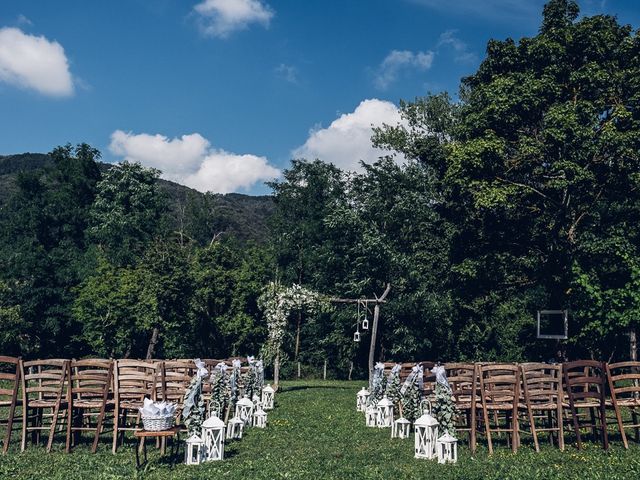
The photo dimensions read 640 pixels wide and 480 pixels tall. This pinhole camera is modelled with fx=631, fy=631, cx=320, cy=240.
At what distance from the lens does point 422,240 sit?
120ft

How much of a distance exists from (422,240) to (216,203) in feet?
142

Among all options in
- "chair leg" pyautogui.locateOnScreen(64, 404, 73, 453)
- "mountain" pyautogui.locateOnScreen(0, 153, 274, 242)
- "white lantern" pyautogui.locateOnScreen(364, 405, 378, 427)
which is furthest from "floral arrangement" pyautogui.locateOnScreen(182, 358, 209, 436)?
"mountain" pyautogui.locateOnScreen(0, 153, 274, 242)

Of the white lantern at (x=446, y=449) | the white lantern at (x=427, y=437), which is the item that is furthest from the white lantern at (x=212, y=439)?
the white lantern at (x=446, y=449)

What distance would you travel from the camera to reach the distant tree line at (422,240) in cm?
2241

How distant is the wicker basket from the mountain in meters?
43.7

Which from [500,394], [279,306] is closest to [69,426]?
[500,394]

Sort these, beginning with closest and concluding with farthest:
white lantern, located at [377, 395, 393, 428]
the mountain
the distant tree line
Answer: white lantern, located at [377, 395, 393, 428], the distant tree line, the mountain

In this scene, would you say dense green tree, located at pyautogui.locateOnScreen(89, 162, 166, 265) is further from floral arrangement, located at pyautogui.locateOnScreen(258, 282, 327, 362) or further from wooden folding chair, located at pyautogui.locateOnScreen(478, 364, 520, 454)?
wooden folding chair, located at pyautogui.locateOnScreen(478, 364, 520, 454)

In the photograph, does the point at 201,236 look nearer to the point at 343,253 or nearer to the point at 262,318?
the point at 343,253

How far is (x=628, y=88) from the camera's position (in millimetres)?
22406

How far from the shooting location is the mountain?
7081 centimetres

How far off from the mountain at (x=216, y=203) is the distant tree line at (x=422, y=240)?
18.9ft

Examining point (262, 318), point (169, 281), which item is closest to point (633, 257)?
point (262, 318)

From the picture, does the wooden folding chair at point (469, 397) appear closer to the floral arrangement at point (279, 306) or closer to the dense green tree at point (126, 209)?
the floral arrangement at point (279, 306)
